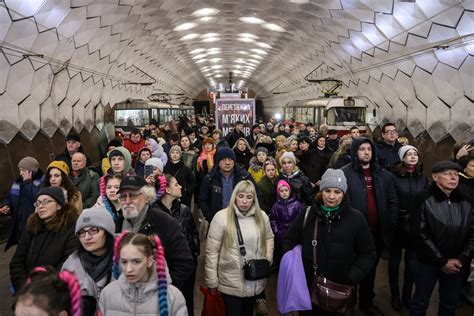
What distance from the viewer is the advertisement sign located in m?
11.4

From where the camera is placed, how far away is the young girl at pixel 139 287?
2.20 metres

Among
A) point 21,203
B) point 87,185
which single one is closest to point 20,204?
point 21,203

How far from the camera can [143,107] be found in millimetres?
17766

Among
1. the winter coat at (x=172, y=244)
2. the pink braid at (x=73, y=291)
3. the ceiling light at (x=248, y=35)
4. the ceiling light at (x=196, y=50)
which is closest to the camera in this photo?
the pink braid at (x=73, y=291)

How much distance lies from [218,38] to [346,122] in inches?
431

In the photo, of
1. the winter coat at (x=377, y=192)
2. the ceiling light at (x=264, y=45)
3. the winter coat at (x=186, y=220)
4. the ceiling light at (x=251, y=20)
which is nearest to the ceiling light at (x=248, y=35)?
the ceiling light at (x=264, y=45)

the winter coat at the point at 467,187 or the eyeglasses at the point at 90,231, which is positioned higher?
the winter coat at the point at 467,187

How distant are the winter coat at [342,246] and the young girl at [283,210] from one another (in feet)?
4.98

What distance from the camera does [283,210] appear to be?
15.4ft

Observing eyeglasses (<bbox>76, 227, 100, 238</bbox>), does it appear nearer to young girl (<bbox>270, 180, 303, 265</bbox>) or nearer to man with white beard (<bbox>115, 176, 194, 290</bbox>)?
man with white beard (<bbox>115, 176, 194, 290</bbox>)

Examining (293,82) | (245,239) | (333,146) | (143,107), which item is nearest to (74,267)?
(245,239)

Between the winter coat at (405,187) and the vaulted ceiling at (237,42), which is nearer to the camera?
the winter coat at (405,187)

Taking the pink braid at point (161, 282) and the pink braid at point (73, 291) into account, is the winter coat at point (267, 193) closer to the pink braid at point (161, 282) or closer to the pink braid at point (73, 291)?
the pink braid at point (161, 282)

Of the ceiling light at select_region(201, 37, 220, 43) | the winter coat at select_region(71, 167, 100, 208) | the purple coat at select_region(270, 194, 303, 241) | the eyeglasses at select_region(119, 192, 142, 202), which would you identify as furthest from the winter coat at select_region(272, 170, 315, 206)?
the ceiling light at select_region(201, 37, 220, 43)
